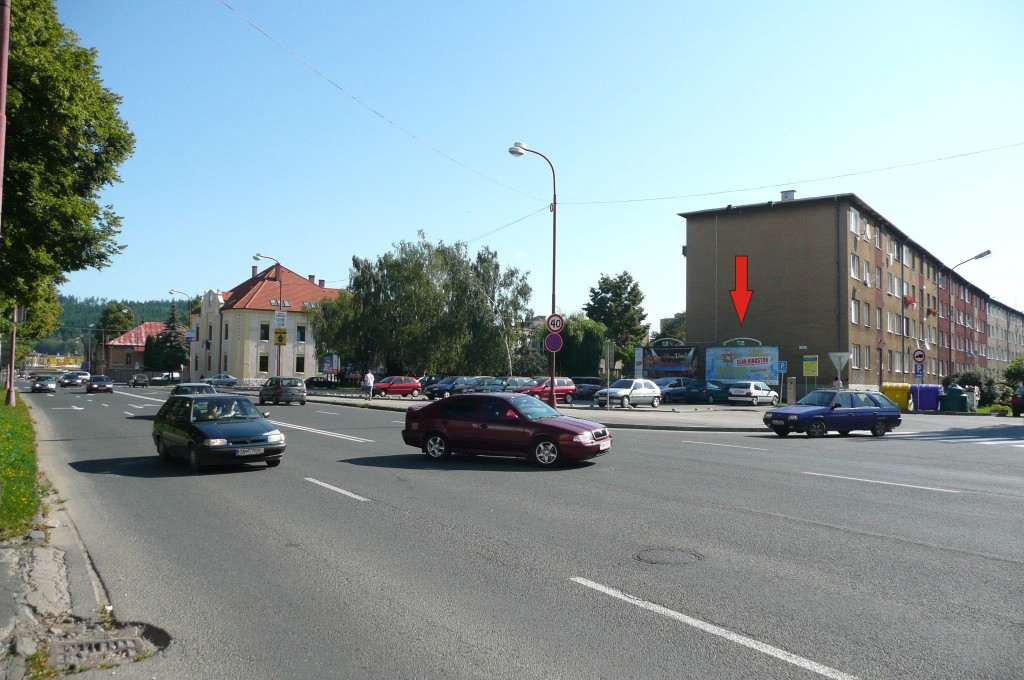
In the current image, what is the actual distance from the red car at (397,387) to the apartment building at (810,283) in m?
20.8

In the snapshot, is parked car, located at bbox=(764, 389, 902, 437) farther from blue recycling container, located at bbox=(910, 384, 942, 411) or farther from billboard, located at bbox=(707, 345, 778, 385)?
billboard, located at bbox=(707, 345, 778, 385)

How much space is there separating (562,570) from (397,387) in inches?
1842

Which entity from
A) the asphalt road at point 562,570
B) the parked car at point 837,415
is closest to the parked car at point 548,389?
the parked car at point 837,415

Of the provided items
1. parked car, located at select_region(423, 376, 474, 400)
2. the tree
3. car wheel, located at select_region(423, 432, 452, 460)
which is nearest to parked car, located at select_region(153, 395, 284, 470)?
car wheel, located at select_region(423, 432, 452, 460)

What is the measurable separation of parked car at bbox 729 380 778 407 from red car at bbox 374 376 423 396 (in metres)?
21.1

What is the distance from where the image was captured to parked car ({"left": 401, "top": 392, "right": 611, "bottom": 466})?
561 inches

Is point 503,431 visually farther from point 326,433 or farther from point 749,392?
point 749,392

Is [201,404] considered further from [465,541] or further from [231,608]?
[231,608]

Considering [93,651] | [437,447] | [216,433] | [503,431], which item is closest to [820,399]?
[503,431]

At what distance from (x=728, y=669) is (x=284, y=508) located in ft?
22.4

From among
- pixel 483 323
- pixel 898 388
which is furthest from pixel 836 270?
pixel 483 323

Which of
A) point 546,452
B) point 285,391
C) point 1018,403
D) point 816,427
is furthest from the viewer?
point 285,391

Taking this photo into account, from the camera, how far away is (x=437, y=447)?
50.6 ft

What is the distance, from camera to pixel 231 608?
5699mm
